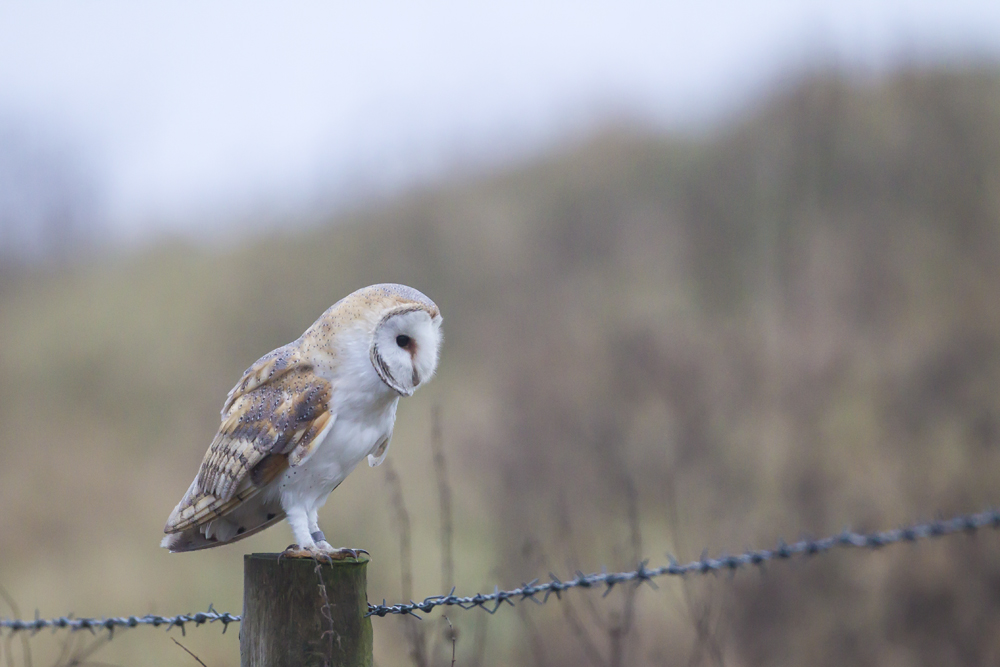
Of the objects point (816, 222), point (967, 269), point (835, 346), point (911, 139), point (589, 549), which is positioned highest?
point (911, 139)

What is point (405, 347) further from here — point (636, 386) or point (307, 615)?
point (636, 386)

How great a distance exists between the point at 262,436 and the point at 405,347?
400 mm

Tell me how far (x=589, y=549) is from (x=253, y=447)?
5202 mm

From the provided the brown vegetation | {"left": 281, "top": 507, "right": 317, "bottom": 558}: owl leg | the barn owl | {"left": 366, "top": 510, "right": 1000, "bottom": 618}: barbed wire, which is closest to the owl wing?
the barn owl

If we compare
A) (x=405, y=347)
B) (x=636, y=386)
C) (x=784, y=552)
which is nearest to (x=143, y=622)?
(x=405, y=347)

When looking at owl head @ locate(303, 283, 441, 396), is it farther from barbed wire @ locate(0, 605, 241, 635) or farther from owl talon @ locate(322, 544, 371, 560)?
barbed wire @ locate(0, 605, 241, 635)

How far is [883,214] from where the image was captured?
9.59 metres

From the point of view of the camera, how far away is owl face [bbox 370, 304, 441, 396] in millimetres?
1861

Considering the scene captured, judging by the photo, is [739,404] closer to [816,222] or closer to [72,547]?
[816,222]

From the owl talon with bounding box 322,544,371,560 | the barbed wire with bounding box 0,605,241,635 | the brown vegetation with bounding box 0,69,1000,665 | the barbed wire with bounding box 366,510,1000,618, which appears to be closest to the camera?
the barbed wire with bounding box 366,510,1000,618

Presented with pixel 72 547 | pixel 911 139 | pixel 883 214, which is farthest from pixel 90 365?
pixel 911 139

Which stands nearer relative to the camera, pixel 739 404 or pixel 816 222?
pixel 739 404

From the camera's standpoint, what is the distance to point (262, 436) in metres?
1.90

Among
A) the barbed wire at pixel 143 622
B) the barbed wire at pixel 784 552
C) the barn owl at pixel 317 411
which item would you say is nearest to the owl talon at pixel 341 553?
the barn owl at pixel 317 411
